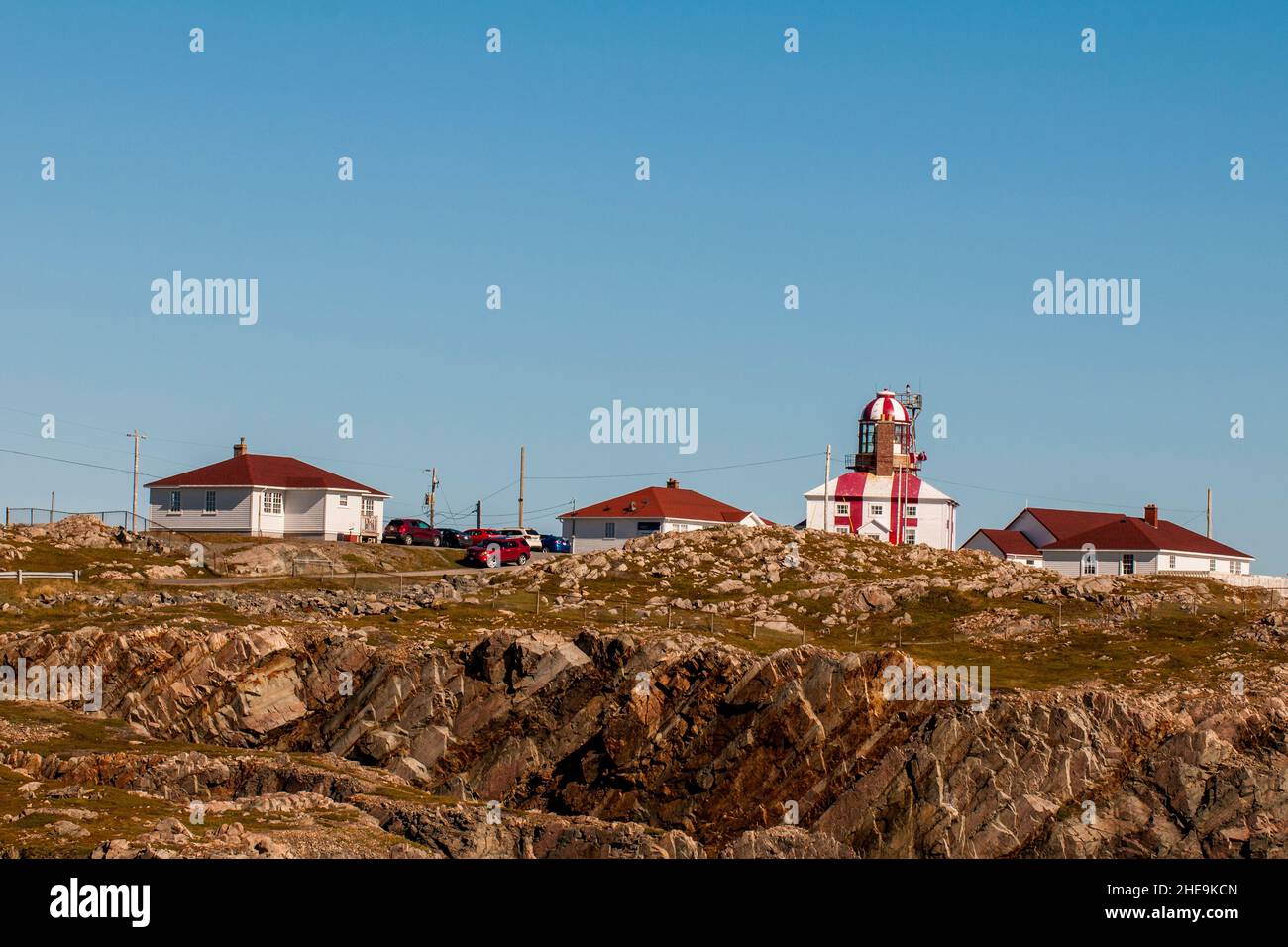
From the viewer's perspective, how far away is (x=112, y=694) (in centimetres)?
5697

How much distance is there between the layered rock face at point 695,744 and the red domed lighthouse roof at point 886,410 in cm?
6907

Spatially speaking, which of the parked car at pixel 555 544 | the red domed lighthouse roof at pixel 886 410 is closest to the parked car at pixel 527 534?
the parked car at pixel 555 544

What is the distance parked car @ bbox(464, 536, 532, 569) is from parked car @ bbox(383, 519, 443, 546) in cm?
719

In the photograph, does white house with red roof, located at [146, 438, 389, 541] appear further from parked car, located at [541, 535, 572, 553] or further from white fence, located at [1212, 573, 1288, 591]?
white fence, located at [1212, 573, 1288, 591]

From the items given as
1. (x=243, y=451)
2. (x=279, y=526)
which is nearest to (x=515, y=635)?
(x=279, y=526)

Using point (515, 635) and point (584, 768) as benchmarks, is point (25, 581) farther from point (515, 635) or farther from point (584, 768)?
point (584, 768)

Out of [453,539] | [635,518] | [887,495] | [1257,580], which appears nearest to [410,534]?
[453,539]

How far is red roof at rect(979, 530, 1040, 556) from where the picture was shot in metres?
118

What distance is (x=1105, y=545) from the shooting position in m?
115

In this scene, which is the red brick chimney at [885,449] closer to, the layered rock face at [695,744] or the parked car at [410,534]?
the parked car at [410,534]

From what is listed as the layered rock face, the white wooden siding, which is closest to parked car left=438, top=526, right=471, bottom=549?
the white wooden siding

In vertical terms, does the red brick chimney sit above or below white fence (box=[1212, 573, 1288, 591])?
above
